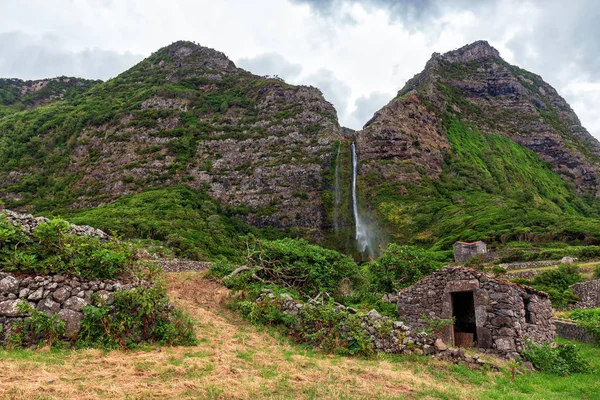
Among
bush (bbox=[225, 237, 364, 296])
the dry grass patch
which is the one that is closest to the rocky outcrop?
bush (bbox=[225, 237, 364, 296])

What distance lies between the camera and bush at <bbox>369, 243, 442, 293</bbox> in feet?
68.6

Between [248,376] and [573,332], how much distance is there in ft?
57.9

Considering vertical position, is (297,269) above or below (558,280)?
above

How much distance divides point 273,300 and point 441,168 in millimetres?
88012

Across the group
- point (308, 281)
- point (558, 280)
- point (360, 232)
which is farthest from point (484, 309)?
point (360, 232)

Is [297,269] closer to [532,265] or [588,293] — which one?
[588,293]

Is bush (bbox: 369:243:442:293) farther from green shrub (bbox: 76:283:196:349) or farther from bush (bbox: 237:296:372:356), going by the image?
green shrub (bbox: 76:283:196:349)

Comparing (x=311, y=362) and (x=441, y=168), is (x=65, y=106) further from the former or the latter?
(x=311, y=362)

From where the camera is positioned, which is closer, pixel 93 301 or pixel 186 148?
pixel 93 301

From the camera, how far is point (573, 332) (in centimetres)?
1841

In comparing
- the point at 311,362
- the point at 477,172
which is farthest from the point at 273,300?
the point at 477,172

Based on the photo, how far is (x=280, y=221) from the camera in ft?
249

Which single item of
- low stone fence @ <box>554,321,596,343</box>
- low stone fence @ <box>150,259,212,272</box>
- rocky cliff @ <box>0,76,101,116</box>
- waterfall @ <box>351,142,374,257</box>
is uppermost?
rocky cliff @ <box>0,76,101,116</box>

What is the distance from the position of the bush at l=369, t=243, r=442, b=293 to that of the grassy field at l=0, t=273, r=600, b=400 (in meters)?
9.62
